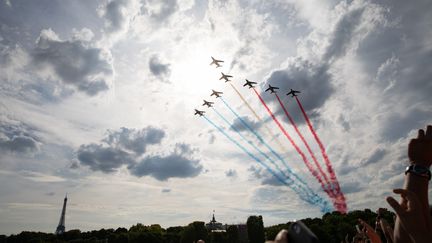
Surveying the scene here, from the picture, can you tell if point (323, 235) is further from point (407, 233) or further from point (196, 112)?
point (407, 233)

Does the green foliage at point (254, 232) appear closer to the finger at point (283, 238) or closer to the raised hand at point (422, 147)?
the raised hand at point (422, 147)

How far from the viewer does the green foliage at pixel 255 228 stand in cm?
10150

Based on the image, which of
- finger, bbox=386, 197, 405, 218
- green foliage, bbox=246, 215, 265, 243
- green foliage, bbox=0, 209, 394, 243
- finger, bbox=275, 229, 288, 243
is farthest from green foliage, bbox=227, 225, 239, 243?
finger, bbox=275, 229, 288, 243

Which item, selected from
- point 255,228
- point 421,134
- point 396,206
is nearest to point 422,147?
point 421,134

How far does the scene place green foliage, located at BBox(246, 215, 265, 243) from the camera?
101500 millimetres

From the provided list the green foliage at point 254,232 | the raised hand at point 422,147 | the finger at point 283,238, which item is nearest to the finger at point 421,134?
the raised hand at point 422,147

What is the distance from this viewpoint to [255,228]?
10238cm

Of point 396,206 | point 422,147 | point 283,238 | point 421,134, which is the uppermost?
point 421,134

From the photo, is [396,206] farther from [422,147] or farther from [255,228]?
[255,228]

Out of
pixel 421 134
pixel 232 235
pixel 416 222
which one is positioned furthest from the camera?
pixel 232 235

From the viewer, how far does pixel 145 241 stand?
104500 millimetres

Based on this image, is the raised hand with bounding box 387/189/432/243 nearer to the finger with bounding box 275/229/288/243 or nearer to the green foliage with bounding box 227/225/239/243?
the finger with bounding box 275/229/288/243

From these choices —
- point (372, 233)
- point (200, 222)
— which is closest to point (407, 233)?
point (372, 233)

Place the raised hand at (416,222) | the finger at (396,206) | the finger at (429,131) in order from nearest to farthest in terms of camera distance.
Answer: the raised hand at (416,222) → the finger at (396,206) → the finger at (429,131)
